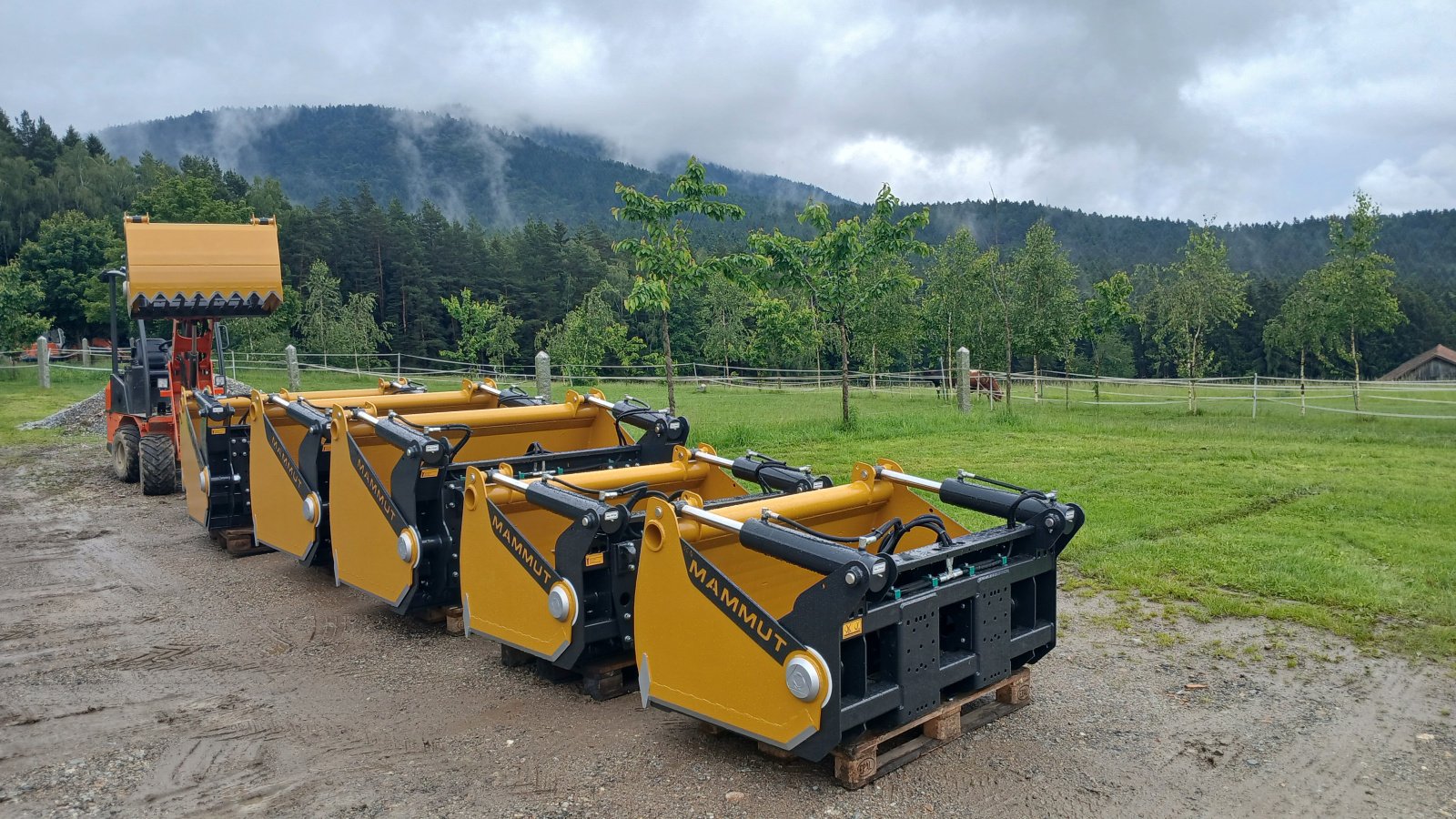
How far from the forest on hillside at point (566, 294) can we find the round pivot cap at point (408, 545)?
32.9 feet

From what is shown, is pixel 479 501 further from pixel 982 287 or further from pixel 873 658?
pixel 982 287

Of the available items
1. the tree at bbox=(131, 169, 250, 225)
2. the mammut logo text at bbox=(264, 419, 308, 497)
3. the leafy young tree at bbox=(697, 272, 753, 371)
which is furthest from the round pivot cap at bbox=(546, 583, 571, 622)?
the tree at bbox=(131, 169, 250, 225)

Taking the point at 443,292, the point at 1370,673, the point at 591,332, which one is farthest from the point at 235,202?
the point at 1370,673

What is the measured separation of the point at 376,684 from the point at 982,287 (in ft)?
93.1

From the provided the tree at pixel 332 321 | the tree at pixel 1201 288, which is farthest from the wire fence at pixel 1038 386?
the tree at pixel 332 321

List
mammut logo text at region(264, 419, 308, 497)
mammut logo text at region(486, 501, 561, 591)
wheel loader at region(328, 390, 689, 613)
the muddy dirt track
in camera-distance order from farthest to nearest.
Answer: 1. mammut logo text at region(264, 419, 308, 497)
2. wheel loader at region(328, 390, 689, 613)
3. mammut logo text at region(486, 501, 561, 591)
4. the muddy dirt track

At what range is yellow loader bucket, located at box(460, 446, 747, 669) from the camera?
5.38 m

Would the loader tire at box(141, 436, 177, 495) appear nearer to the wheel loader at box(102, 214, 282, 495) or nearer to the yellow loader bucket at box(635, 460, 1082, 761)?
the wheel loader at box(102, 214, 282, 495)

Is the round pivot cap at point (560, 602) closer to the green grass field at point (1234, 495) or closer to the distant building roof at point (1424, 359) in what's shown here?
the green grass field at point (1234, 495)

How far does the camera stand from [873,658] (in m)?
4.68

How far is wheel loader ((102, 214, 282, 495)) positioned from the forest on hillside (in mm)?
6420

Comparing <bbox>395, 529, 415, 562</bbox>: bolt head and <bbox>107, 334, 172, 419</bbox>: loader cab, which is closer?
<bbox>395, 529, 415, 562</bbox>: bolt head

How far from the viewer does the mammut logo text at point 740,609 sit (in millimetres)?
4266

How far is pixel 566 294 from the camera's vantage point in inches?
2965
